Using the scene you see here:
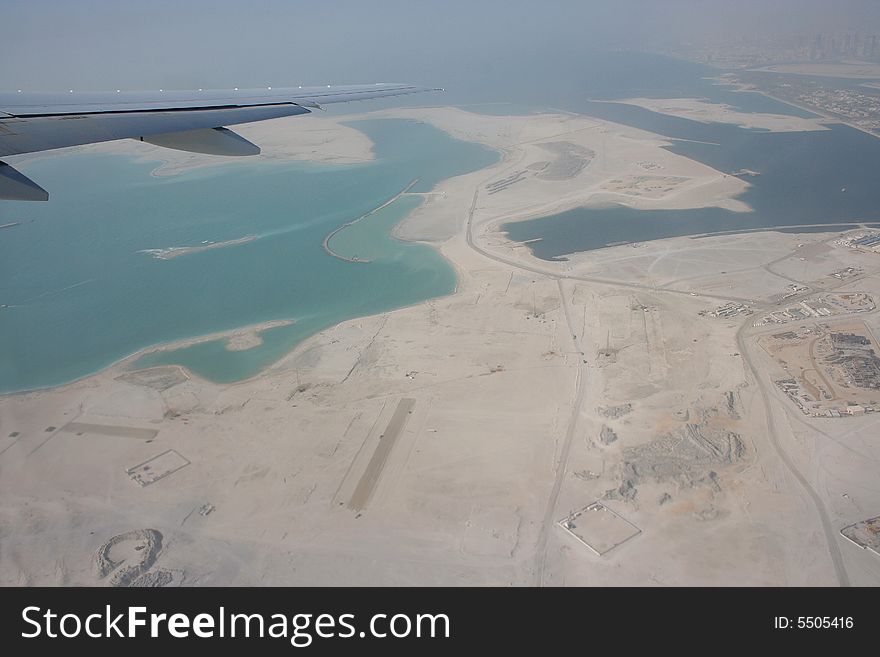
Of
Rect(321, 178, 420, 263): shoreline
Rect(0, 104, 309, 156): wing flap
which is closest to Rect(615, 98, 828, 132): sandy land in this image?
Rect(321, 178, 420, 263): shoreline

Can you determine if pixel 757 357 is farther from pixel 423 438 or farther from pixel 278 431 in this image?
pixel 278 431

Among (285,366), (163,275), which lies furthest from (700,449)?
(163,275)

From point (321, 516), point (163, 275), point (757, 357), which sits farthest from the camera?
point (163, 275)

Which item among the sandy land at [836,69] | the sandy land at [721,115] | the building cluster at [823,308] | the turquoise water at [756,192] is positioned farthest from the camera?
the sandy land at [836,69]

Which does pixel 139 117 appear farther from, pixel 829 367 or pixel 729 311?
pixel 729 311

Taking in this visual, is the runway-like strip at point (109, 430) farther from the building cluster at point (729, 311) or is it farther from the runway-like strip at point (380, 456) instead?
the building cluster at point (729, 311)

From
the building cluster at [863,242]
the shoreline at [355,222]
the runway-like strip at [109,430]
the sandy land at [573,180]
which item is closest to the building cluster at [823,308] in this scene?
the building cluster at [863,242]
